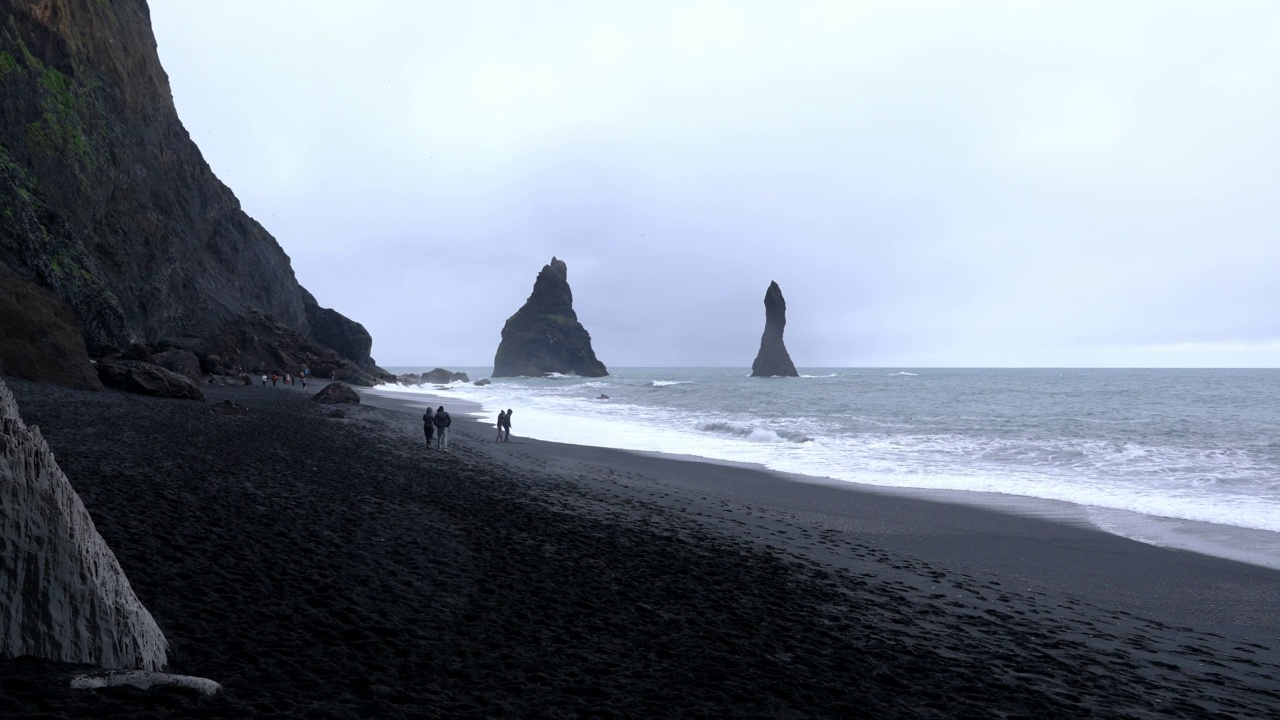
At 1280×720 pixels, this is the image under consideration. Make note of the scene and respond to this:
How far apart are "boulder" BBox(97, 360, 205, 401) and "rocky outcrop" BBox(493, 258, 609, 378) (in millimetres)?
149092

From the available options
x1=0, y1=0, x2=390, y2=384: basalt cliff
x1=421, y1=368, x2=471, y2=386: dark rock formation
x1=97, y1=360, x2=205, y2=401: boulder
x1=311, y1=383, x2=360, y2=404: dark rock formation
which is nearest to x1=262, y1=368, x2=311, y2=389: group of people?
x1=0, y1=0, x2=390, y2=384: basalt cliff

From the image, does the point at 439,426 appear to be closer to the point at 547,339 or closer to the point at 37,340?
the point at 37,340

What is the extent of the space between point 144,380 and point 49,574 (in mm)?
26760

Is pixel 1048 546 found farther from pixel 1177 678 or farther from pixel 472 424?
pixel 472 424

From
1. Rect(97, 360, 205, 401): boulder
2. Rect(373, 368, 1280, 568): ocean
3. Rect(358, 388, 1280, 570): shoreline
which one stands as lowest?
Rect(358, 388, 1280, 570): shoreline

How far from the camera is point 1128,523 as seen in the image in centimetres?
1514

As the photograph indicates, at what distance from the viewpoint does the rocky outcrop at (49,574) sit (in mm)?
4254

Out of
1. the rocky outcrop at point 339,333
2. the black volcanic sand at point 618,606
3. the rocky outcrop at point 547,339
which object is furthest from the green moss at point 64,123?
the rocky outcrop at point 547,339

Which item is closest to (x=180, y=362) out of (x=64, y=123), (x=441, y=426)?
(x=64, y=123)

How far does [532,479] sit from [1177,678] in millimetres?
13622

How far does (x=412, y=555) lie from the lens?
9.25 metres

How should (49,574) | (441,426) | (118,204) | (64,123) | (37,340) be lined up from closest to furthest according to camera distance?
(49,574), (441,426), (37,340), (64,123), (118,204)

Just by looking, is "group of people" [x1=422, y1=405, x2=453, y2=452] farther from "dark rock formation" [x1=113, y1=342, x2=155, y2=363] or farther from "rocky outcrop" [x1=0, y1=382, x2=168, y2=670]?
"dark rock formation" [x1=113, y1=342, x2=155, y2=363]

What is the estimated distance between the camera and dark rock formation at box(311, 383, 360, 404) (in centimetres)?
3722
